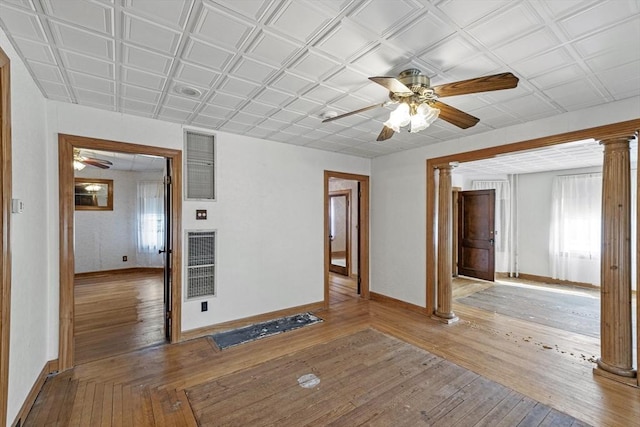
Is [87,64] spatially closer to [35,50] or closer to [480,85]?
[35,50]

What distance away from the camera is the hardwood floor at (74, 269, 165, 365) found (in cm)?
317

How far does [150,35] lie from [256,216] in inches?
98.5

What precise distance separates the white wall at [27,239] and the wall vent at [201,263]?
1268mm

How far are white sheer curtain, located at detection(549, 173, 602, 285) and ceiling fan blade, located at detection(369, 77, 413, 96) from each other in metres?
6.31

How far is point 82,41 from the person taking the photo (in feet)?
5.78

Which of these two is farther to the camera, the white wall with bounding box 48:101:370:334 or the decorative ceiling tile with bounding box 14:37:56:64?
the white wall with bounding box 48:101:370:334

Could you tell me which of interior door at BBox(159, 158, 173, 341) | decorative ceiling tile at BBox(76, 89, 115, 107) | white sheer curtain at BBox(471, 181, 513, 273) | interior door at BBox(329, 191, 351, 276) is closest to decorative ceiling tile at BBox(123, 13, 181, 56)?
decorative ceiling tile at BBox(76, 89, 115, 107)

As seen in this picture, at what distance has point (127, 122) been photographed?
3027 mm

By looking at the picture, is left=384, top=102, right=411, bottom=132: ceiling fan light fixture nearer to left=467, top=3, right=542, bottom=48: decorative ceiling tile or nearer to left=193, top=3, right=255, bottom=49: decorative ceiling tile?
left=467, top=3, right=542, bottom=48: decorative ceiling tile

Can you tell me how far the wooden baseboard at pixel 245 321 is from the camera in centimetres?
340

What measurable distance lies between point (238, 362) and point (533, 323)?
156 inches

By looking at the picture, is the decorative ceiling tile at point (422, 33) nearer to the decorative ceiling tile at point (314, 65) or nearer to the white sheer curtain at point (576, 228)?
the decorative ceiling tile at point (314, 65)

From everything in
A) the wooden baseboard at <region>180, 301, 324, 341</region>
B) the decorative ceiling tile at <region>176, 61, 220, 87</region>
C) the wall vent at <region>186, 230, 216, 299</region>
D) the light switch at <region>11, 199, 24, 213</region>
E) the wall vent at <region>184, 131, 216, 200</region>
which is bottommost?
the wooden baseboard at <region>180, 301, 324, 341</region>

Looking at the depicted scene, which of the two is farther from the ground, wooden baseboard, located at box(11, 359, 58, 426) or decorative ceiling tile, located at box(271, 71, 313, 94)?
decorative ceiling tile, located at box(271, 71, 313, 94)
